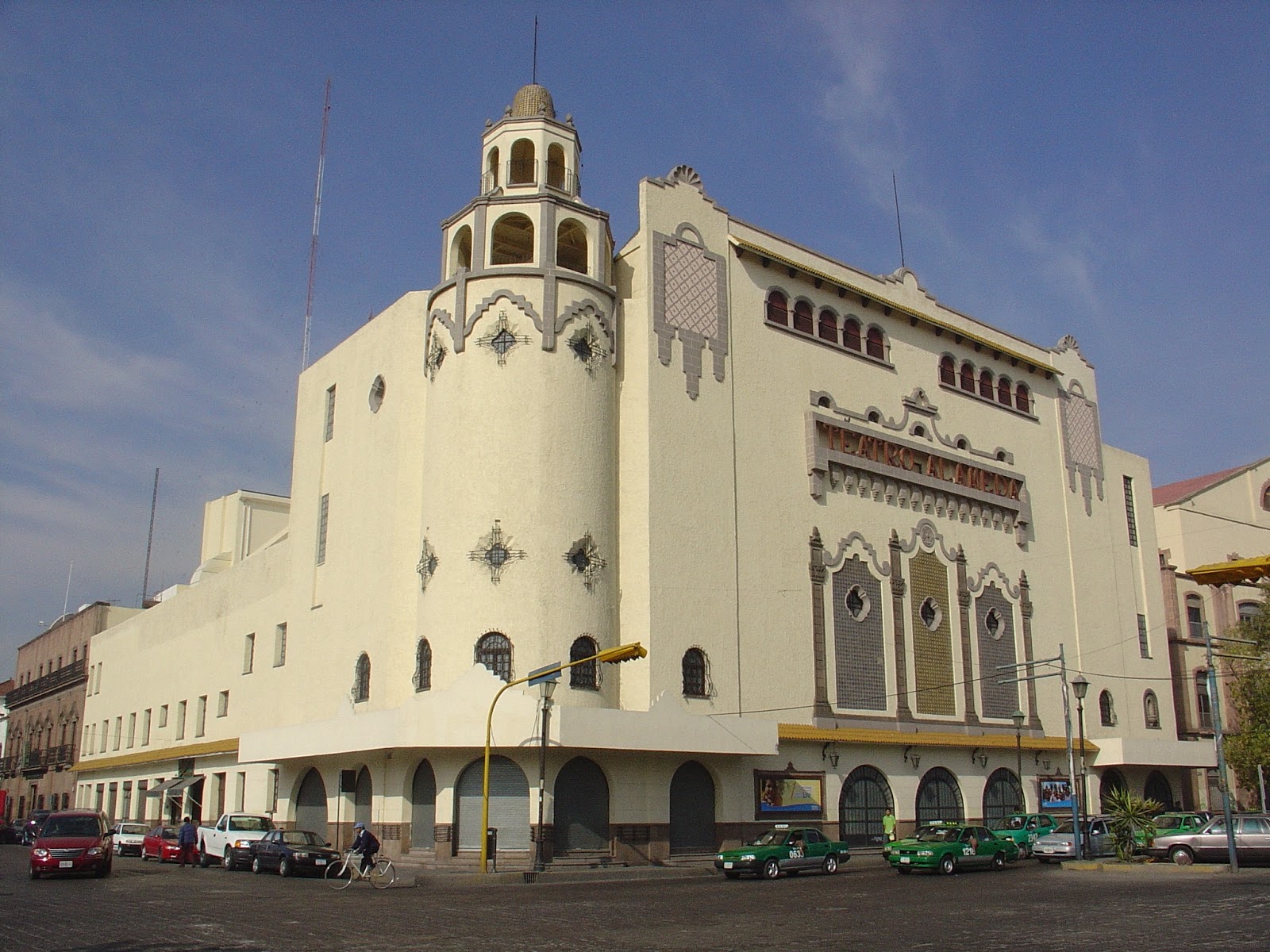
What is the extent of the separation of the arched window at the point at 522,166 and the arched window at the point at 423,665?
14.3 meters

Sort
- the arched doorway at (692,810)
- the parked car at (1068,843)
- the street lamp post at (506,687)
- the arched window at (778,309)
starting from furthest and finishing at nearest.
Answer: the arched window at (778,309) → the parked car at (1068,843) → the arched doorway at (692,810) → the street lamp post at (506,687)

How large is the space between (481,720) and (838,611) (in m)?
13.1

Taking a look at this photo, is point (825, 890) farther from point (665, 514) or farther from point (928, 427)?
point (928, 427)

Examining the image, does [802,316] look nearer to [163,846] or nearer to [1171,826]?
[1171,826]

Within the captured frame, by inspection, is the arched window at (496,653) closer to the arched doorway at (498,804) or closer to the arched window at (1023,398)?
the arched doorway at (498,804)

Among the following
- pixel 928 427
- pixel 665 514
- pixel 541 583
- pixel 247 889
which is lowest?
pixel 247 889

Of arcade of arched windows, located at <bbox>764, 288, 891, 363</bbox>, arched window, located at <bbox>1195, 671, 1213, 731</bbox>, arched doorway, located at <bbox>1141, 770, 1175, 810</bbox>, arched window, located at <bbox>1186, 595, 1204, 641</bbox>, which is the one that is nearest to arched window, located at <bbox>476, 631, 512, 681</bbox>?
arcade of arched windows, located at <bbox>764, 288, 891, 363</bbox>

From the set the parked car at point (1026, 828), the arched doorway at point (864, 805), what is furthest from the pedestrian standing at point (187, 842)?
the parked car at point (1026, 828)

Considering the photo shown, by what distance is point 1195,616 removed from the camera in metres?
52.2

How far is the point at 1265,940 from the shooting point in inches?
563

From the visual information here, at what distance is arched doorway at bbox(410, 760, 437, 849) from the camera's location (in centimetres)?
3097

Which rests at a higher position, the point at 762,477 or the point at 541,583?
the point at 762,477

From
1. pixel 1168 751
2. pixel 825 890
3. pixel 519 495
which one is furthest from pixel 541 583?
pixel 1168 751

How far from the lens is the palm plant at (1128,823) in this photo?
29.8 metres
